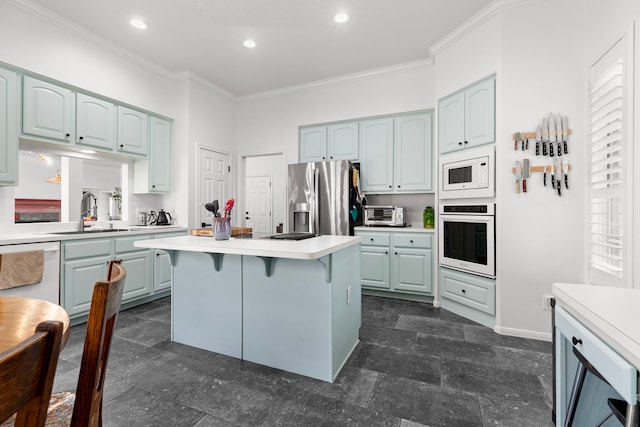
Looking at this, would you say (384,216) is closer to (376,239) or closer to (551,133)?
(376,239)

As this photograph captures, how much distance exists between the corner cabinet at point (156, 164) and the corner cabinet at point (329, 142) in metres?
1.90

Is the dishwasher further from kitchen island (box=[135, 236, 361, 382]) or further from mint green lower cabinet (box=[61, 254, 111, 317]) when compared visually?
kitchen island (box=[135, 236, 361, 382])

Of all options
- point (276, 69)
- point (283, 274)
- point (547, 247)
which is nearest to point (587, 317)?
point (283, 274)

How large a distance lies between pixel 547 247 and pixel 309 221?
266cm

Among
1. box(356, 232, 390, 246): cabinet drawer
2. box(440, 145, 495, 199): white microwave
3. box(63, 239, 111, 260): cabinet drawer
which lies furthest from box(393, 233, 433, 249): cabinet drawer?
box(63, 239, 111, 260): cabinet drawer

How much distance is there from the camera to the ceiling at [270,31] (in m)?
2.84

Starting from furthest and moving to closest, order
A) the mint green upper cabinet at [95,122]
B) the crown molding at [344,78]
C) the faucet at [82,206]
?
the crown molding at [344,78] < the faucet at [82,206] < the mint green upper cabinet at [95,122]

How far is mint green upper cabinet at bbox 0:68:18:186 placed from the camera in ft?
8.54

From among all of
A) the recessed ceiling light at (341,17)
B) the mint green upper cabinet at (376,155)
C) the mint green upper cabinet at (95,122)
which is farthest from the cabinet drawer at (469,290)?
the mint green upper cabinet at (95,122)

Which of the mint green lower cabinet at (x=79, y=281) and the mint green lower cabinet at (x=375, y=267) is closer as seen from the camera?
the mint green lower cabinet at (x=79, y=281)

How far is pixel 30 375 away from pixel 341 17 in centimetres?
344

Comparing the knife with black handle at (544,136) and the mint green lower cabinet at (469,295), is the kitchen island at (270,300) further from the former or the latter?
the knife with black handle at (544,136)

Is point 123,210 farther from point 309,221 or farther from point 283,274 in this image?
point 283,274

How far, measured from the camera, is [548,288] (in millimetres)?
2615
